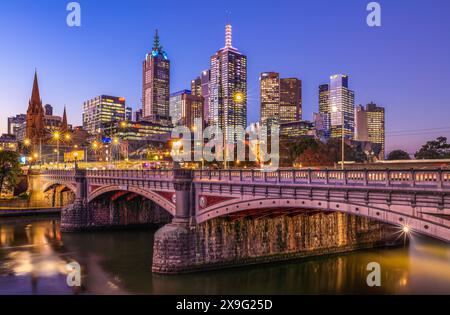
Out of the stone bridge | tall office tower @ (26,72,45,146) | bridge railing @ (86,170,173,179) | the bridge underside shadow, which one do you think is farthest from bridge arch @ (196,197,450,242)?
tall office tower @ (26,72,45,146)

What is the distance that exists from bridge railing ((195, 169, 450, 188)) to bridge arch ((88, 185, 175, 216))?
8.13 m

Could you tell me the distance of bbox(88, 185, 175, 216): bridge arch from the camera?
130ft

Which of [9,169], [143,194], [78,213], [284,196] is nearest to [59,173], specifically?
[78,213]

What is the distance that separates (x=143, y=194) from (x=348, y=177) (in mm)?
26558

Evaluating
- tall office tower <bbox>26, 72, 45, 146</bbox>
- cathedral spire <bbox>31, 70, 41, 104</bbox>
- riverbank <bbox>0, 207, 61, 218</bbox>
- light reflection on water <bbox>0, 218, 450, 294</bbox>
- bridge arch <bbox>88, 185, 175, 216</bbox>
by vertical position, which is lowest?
light reflection on water <bbox>0, 218, 450, 294</bbox>

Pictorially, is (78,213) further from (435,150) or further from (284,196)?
(435,150)

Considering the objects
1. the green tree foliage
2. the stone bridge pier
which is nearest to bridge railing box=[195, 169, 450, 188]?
the stone bridge pier

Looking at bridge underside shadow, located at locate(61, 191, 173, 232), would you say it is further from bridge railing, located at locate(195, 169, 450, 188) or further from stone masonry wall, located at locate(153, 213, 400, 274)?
bridge railing, located at locate(195, 169, 450, 188)

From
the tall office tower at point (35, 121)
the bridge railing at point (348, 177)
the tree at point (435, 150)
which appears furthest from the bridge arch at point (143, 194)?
the tall office tower at point (35, 121)

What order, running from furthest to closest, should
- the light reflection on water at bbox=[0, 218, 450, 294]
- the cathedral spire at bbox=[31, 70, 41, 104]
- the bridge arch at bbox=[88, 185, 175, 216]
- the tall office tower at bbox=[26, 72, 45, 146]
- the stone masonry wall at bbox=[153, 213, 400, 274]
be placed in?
the tall office tower at bbox=[26, 72, 45, 146], the cathedral spire at bbox=[31, 70, 41, 104], the bridge arch at bbox=[88, 185, 175, 216], the stone masonry wall at bbox=[153, 213, 400, 274], the light reflection on water at bbox=[0, 218, 450, 294]

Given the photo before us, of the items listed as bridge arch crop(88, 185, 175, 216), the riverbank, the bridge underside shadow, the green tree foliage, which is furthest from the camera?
the green tree foliage

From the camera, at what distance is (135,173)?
4731cm

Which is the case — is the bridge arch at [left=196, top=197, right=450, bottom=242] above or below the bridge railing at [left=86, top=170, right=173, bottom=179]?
below

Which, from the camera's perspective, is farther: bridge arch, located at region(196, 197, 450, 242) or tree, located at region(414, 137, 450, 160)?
tree, located at region(414, 137, 450, 160)
